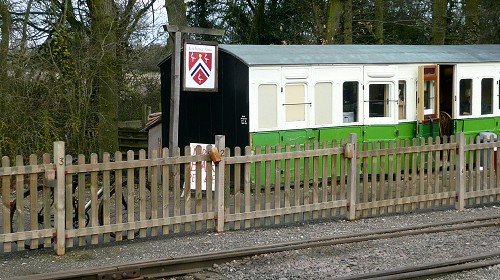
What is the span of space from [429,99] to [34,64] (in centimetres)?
939

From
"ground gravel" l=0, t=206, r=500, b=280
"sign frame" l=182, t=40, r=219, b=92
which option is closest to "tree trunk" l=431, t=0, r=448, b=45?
"sign frame" l=182, t=40, r=219, b=92

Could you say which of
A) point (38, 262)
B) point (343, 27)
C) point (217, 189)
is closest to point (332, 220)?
point (217, 189)

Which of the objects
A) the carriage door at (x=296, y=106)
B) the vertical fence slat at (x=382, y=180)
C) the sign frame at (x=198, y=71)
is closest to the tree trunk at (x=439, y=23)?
the carriage door at (x=296, y=106)

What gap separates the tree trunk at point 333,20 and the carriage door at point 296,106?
9890 millimetres

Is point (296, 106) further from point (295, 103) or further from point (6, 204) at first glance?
point (6, 204)

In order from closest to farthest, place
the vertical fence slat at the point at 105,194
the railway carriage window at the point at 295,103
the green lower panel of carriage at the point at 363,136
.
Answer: the vertical fence slat at the point at 105,194 < the green lower panel of carriage at the point at 363,136 < the railway carriage window at the point at 295,103

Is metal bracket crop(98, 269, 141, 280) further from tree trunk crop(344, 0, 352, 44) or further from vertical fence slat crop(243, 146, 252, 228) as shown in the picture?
tree trunk crop(344, 0, 352, 44)

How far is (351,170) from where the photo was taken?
12.6 metres

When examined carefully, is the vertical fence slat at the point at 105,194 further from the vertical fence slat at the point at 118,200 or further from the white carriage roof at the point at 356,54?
the white carriage roof at the point at 356,54

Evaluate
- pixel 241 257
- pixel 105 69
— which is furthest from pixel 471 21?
pixel 241 257

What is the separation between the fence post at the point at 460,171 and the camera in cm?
1378

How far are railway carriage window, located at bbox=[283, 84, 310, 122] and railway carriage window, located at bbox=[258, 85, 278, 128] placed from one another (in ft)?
1.06

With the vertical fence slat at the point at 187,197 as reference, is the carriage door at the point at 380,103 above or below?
Answer: above

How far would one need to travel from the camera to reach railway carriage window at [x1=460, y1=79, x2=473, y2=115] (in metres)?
19.9
